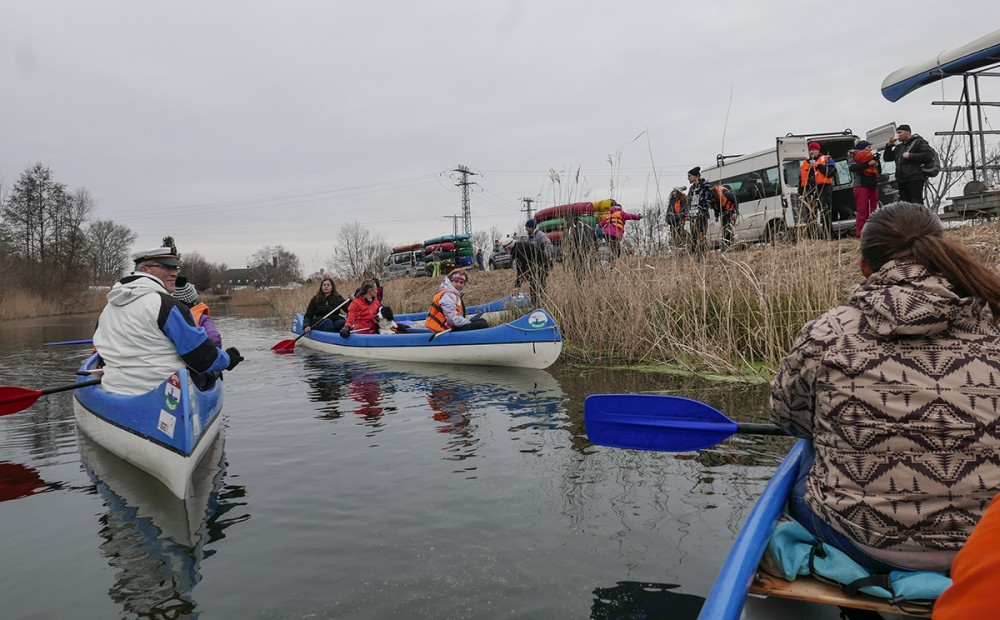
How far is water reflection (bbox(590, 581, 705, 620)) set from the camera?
2.69 metres

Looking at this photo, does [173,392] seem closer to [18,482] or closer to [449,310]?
[18,482]

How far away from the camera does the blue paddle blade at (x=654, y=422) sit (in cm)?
318

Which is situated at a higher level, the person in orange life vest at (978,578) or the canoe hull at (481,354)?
the person in orange life vest at (978,578)

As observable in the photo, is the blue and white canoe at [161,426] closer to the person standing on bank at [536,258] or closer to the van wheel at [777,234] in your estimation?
the person standing on bank at [536,258]

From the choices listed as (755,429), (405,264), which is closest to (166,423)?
(755,429)

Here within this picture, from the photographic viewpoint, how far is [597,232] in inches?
350

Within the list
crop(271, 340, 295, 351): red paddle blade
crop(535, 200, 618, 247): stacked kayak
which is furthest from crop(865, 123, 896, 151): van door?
crop(271, 340, 295, 351): red paddle blade

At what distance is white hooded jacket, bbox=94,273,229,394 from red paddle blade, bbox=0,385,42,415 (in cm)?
176

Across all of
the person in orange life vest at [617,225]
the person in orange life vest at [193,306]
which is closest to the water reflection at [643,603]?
the person in orange life vest at [193,306]

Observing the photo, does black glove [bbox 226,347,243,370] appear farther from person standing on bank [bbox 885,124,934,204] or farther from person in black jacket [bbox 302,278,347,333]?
person standing on bank [bbox 885,124,934,204]

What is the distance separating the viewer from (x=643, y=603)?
2787 mm

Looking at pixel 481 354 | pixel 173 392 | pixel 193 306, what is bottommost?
pixel 481 354

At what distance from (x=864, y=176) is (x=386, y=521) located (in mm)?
8971

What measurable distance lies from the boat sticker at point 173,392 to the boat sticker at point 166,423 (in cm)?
7
